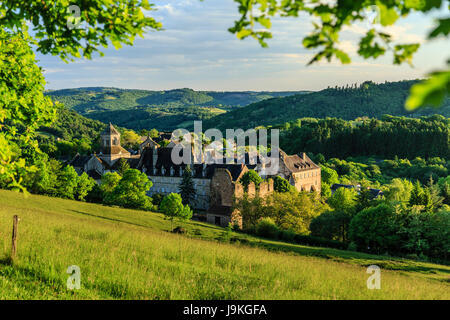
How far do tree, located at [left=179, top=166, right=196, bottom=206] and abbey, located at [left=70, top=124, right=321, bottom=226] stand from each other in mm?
957

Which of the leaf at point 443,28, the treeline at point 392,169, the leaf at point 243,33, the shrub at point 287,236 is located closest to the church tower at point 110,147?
the shrub at point 287,236

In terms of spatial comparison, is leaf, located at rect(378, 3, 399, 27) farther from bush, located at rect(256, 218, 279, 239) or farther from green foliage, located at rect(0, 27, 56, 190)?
bush, located at rect(256, 218, 279, 239)

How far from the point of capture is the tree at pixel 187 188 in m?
72.1

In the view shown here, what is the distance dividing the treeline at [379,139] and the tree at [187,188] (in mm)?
104608

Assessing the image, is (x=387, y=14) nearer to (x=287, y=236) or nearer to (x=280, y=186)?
(x=287, y=236)

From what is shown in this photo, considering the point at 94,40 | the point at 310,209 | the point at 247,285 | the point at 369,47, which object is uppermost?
the point at 94,40

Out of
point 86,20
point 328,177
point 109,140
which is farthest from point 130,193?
point 328,177

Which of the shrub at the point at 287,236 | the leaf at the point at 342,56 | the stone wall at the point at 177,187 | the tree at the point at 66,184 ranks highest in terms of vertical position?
the leaf at the point at 342,56

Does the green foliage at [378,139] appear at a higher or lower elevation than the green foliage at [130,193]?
higher

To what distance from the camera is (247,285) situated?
9992 millimetres

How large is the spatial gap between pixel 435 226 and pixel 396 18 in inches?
1541

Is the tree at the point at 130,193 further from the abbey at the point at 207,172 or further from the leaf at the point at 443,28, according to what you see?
the leaf at the point at 443,28
